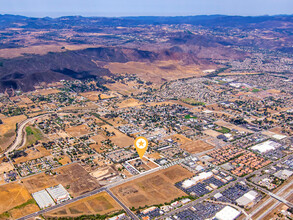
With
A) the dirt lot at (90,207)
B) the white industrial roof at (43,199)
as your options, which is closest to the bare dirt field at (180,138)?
the dirt lot at (90,207)

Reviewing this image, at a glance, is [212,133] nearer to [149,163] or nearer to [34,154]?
[149,163]

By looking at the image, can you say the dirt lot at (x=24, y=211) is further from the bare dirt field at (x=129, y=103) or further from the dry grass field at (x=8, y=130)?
the bare dirt field at (x=129, y=103)

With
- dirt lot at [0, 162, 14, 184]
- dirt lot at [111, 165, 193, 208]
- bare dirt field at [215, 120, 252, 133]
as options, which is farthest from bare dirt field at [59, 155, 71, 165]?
bare dirt field at [215, 120, 252, 133]

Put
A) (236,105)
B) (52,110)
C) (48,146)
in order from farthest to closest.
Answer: (236,105), (52,110), (48,146)

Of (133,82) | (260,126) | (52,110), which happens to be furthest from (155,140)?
(133,82)

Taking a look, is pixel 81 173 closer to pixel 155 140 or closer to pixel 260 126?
pixel 155 140

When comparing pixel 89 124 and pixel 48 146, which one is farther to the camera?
pixel 89 124
